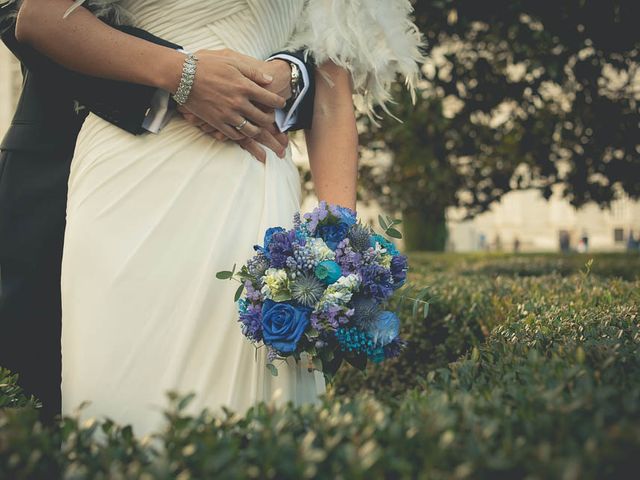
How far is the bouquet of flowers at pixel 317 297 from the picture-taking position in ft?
5.28

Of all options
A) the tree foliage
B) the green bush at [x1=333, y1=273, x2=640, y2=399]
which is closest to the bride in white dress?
the green bush at [x1=333, y1=273, x2=640, y2=399]

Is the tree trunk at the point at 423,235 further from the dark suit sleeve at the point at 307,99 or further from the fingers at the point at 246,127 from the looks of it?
the fingers at the point at 246,127

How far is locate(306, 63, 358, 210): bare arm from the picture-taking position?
2117 mm

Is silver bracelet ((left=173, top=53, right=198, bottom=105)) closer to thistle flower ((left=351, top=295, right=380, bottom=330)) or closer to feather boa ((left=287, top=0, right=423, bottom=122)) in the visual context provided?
feather boa ((left=287, top=0, right=423, bottom=122))

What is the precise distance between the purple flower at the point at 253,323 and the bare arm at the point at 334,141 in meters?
0.63

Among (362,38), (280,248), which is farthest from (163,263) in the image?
(362,38)

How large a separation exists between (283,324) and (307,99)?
0.88 m

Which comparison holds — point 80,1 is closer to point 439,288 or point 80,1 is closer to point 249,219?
point 249,219

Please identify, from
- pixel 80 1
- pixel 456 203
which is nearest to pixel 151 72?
pixel 80 1

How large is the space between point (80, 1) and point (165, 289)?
88 cm

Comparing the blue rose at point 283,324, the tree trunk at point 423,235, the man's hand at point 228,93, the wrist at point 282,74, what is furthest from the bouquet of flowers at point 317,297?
the tree trunk at point 423,235

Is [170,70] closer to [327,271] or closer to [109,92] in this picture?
[109,92]

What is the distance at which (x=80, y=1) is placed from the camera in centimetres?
174

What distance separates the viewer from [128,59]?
1752mm
